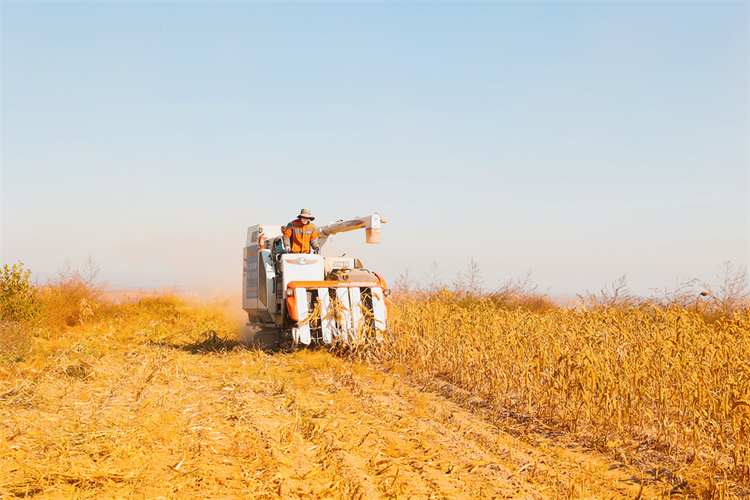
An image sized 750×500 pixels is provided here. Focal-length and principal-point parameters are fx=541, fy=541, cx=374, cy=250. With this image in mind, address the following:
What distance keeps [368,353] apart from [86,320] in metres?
9.70

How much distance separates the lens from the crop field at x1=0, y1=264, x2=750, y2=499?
370 cm

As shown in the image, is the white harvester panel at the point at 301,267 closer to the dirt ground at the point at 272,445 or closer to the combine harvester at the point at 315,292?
the combine harvester at the point at 315,292

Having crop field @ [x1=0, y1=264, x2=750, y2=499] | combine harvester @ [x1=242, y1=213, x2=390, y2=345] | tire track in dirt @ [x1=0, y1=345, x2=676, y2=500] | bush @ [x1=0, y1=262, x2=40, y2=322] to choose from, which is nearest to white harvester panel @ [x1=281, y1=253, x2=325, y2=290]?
combine harvester @ [x1=242, y1=213, x2=390, y2=345]

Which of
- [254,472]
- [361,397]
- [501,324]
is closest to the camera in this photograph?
[254,472]

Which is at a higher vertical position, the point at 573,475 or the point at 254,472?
the point at 254,472

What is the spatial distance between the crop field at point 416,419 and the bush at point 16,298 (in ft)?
12.7

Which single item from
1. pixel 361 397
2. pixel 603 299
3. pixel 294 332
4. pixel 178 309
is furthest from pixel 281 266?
pixel 178 309

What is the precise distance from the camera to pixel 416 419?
5.38m

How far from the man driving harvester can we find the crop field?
2.27m

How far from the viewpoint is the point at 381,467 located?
13.0 ft

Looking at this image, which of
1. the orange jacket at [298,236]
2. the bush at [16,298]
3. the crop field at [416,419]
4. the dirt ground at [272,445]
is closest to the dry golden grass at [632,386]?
the crop field at [416,419]

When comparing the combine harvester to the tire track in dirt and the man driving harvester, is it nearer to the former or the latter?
the man driving harvester

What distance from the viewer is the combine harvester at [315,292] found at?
899 cm

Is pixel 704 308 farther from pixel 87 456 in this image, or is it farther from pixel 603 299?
pixel 87 456
